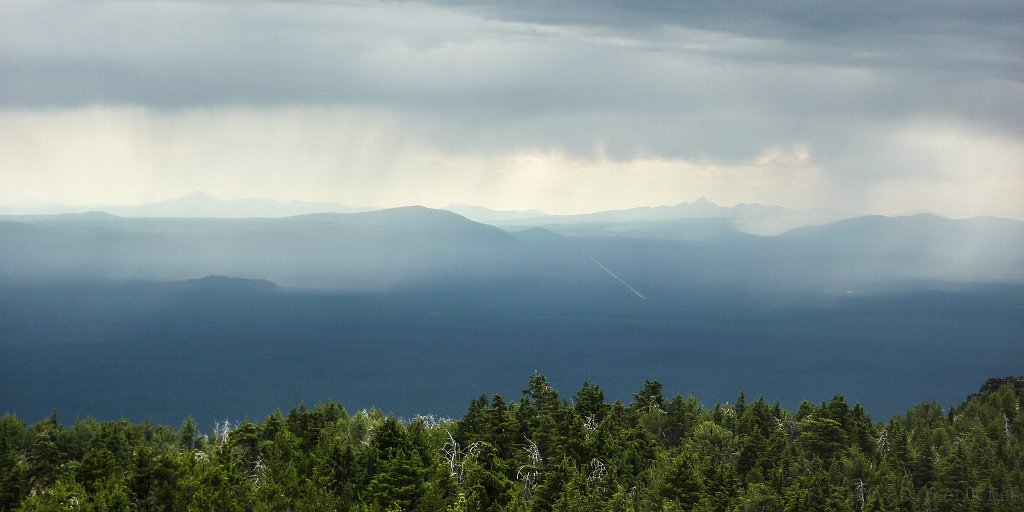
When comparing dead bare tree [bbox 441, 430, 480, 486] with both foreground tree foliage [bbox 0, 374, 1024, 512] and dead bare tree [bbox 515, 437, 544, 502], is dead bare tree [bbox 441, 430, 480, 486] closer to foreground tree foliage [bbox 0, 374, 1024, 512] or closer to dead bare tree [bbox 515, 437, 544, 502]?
foreground tree foliage [bbox 0, 374, 1024, 512]

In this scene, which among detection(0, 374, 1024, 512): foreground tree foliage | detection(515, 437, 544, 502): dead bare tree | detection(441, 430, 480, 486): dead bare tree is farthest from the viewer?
detection(515, 437, 544, 502): dead bare tree

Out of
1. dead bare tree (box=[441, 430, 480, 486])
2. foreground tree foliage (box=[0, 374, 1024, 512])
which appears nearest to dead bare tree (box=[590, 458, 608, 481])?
foreground tree foliage (box=[0, 374, 1024, 512])

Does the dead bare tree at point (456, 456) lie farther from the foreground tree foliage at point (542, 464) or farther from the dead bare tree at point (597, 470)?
the dead bare tree at point (597, 470)

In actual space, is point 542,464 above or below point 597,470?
above

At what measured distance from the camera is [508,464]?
221 feet

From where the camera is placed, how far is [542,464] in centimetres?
6775

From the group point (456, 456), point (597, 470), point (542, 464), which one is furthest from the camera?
point (456, 456)

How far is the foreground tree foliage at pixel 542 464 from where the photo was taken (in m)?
56.8

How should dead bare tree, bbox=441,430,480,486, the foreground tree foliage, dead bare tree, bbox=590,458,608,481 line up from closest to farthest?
1. the foreground tree foliage
2. dead bare tree, bbox=441,430,480,486
3. dead bare tree, bbox=590,458,608,481

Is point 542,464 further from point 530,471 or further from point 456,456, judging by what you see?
point 456,456

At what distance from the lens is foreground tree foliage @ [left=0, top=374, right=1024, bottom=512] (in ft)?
186

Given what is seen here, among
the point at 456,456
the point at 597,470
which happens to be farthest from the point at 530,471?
the point at 456,456

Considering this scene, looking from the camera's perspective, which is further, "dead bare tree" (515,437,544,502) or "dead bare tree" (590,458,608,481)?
"dead bare tree" (590,458,608,481)

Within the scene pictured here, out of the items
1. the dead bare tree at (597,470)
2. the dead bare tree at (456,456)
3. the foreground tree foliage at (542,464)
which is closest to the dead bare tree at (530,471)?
the foreground tree foliage at (542,464)
